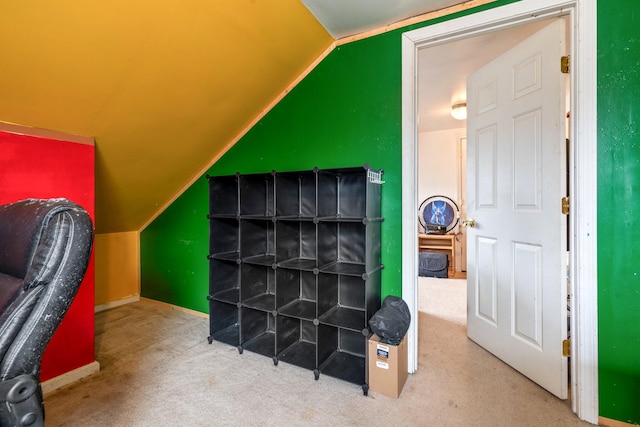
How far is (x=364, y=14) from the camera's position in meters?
1.85

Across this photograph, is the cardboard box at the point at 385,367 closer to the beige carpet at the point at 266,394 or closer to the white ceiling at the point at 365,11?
the beige carpet at the point at 266,394

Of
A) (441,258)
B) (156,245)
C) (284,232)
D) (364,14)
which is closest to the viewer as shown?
(364,14)

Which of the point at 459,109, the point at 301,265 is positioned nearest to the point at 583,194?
the point at 301,265

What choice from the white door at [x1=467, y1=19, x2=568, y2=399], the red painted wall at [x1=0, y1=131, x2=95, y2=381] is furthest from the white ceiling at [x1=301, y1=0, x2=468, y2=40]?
the red painted wall at [x1=0, y1=131, x2=95, y2=381]

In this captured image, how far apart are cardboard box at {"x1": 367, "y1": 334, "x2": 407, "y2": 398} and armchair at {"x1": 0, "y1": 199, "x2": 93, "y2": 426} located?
→ 4.60 ft

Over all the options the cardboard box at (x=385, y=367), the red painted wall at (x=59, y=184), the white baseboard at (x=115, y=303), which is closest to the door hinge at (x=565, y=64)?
the cardboard box at (x=385, y=367)

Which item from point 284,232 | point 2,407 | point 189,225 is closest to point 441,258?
point 284,232

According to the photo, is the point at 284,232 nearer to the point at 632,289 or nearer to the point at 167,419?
the point at 167,419

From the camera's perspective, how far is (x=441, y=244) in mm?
4500

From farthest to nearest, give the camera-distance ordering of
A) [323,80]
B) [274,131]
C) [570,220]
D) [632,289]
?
1. [274,131]
2. [323,80]
3. [570,220]
4. [632,289]

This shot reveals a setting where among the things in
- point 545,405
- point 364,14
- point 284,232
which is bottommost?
point 545,405

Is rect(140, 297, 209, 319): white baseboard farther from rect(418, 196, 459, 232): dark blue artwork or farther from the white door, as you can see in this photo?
rect(418, 196, 459, 232): dark blue artwork

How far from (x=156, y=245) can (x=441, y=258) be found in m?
3.63

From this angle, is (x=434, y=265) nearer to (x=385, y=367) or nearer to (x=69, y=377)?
(x=385, y=367)
